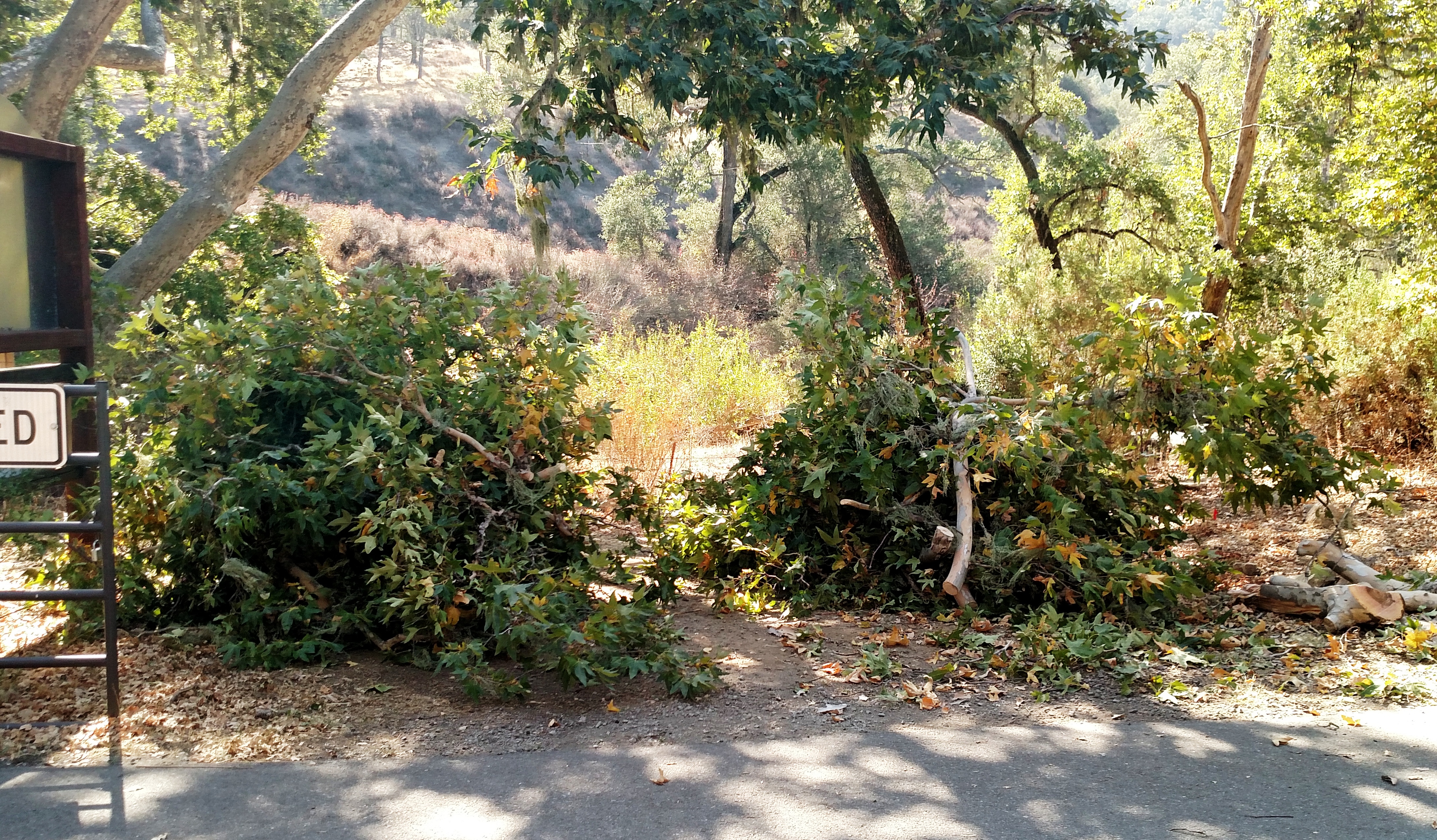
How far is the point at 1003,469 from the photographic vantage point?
6172 millimetres

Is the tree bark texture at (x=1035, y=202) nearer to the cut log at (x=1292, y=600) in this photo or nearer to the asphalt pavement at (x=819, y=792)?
the cut log at (x=1292, y=600)

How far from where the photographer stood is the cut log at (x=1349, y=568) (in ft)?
18.6

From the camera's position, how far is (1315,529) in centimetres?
765

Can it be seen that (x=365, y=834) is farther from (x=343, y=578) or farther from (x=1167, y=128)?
(x=1167, y=128)

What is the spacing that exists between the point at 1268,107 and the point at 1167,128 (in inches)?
76.7

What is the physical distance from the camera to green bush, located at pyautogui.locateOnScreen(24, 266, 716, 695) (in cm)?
450

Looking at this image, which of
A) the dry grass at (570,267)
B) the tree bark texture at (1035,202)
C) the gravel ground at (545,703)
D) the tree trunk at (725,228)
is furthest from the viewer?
the tree trunk at (725,228)

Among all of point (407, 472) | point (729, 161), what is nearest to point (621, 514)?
point (407, 472)

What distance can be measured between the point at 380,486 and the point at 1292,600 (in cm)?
473

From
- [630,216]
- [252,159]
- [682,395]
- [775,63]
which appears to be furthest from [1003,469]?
[630,216]

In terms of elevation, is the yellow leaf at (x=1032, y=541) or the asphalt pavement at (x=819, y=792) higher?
the yellow leaf at (x=1032, y=541)

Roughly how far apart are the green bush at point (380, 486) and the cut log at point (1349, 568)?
12.3 ft

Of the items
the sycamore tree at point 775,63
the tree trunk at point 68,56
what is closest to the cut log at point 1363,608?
the sycamore tree at point 775,63

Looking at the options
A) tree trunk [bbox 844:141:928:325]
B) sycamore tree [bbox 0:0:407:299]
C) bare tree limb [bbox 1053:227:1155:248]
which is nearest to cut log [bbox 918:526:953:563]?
sycamore tree [bbox 0:0:407:299]
